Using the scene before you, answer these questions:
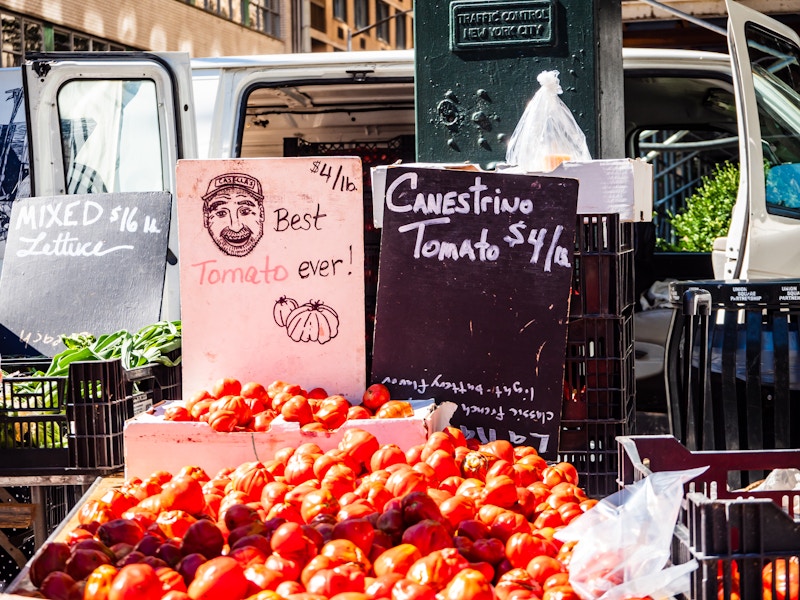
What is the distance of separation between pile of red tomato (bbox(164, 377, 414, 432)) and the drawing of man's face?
0.44 metres

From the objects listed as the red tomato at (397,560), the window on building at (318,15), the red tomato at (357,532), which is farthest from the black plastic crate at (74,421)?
the window on building at (318,15)

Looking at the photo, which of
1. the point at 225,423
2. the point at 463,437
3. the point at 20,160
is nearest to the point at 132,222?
the point at 225,423

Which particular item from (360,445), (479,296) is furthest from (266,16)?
(360,445)

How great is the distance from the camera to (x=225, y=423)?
275cm

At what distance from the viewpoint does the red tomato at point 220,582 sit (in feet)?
6.34

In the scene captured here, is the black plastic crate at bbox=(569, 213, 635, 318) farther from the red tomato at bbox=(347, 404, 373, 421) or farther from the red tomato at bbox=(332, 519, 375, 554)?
the red tomato at bbox=(332, 519, 375, 554)

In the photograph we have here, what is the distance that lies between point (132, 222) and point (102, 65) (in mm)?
1534

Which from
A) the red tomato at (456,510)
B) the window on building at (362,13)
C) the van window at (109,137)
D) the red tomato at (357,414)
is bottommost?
the red tomato at (456,510)

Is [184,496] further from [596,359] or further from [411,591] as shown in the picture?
[596,359]

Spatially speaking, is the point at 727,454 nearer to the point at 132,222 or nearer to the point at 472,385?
the point at 472,385

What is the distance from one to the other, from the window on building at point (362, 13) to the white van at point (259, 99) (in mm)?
31498

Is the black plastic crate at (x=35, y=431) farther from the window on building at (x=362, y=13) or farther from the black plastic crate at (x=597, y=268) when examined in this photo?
the window on building at (x=362, y=13)

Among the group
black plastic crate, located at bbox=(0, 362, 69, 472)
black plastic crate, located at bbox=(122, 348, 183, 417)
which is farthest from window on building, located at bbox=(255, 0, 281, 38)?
black plastic crate, located at bbox=(0, 362, 69, 472)

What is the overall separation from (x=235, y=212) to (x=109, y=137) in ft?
8.60
